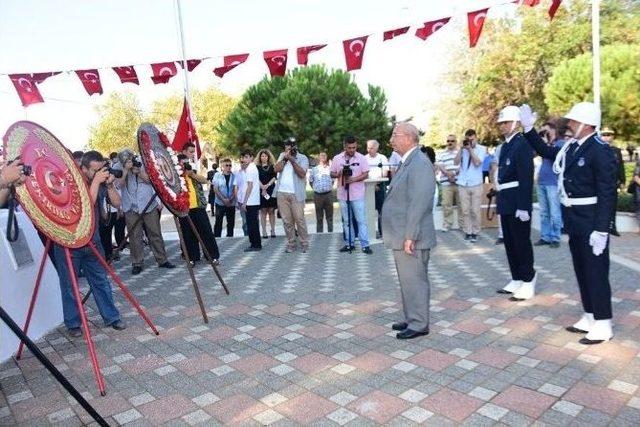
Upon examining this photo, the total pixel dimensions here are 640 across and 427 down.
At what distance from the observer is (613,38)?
2791cm

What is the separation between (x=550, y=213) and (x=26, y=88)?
1081 cm

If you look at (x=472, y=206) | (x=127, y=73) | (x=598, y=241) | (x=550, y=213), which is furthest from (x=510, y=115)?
(x=127, y=73)

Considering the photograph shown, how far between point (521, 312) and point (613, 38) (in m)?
29.7

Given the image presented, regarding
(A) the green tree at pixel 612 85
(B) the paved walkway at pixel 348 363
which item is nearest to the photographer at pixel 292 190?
(B) the paved walkway at pixel 348 363

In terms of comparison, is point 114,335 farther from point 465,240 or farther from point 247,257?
point 465,240

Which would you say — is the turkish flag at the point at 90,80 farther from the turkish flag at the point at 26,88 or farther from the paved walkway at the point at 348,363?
the paved walkway at the point at 348,363

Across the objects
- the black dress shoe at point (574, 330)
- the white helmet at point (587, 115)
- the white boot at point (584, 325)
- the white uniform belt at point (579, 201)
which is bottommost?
the black dress shoe at point (574, 330)

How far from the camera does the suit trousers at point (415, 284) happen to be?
4.18 meters

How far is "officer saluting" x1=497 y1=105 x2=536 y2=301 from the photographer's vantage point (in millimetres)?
5012

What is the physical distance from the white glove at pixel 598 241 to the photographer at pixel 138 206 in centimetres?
574

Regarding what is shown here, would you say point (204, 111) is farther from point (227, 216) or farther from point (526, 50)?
point (227, 216)

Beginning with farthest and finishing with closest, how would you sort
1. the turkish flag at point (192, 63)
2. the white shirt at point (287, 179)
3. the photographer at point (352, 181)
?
the turkish flag at point (192, 63) < the white shirt at point (287, 179) < the photographer at point (352, 181)

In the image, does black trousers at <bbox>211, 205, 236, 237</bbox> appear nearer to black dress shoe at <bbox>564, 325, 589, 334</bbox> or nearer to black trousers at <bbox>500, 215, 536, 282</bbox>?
black trousers at <bbox>500, 215, 536, 282</bbox>

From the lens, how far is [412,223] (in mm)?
4035
